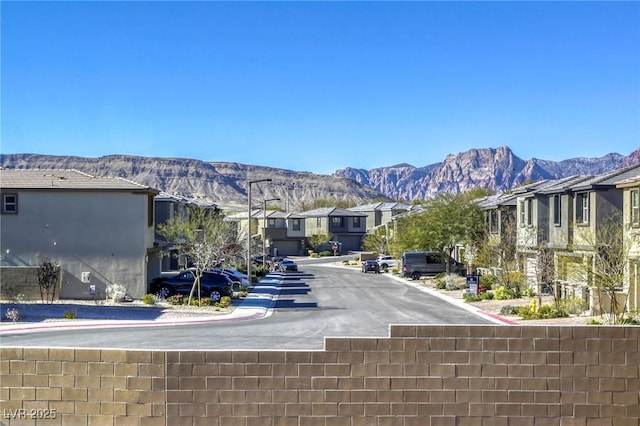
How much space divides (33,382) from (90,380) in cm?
92

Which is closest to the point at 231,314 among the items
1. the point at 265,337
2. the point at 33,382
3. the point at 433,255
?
the point at 265,337

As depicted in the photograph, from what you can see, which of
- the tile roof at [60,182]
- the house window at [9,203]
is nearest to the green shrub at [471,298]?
the tile roof at [60,182]

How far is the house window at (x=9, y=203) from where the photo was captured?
37.3 meters

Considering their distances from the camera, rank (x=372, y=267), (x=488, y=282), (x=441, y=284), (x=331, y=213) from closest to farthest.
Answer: (x=488, y=282) → (x=441, y=284) → (x=372, y=267) → (x=331, y=213)

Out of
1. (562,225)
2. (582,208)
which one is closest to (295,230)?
(562,225)

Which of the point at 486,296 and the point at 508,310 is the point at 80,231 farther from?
the point at 486,296

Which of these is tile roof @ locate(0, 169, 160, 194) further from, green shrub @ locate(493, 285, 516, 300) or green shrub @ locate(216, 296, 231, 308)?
green shrub @ locate(493, 285, 516, 300)

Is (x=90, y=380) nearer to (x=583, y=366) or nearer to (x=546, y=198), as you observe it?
(x=583, y=366)

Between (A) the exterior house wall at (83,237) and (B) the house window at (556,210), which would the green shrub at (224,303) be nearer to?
(A) the exterior house wall at (83,237)

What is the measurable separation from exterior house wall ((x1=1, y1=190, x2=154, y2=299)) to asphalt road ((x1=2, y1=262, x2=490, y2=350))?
25.8ft

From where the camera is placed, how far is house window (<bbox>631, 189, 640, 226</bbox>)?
3022 cm

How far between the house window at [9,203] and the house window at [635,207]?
2864 centimetres

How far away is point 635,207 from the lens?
30500 millimetres

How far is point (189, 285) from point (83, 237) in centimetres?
604
